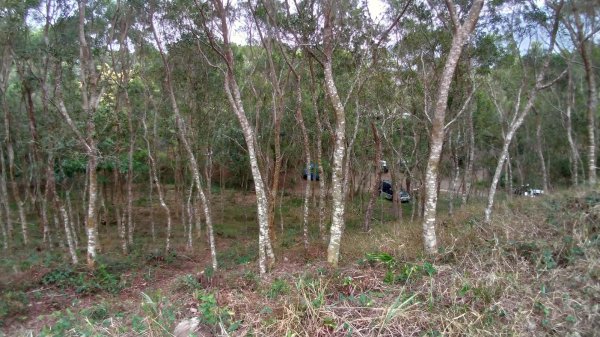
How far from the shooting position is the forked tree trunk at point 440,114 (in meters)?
6.58

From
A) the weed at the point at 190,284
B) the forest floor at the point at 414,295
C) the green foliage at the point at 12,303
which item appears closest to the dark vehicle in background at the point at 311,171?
the forest floor at the point at 414,295

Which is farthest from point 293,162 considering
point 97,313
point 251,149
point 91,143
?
point 97,313

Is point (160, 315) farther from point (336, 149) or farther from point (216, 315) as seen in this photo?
point (336, 149)

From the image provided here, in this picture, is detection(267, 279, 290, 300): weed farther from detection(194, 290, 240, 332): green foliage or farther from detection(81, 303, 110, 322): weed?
detection(81, 303, 110, 322): weed

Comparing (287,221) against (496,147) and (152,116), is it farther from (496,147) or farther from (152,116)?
(496,147)

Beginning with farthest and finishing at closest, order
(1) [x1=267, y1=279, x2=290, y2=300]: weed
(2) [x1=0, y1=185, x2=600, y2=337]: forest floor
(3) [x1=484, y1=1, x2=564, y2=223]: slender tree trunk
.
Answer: (3) [x1=484, y1=1, x2=564, y2=223]: slender tree trunk
(1) [x1=267, y1=279, x2=290, y2=300]: weed
(2) [x1=0, y1=185, x2=600, y2=337]: forest floor

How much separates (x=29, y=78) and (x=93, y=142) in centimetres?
360

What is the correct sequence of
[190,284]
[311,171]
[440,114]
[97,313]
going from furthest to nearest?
[311,171], [190,284], [440,114], [97,313]

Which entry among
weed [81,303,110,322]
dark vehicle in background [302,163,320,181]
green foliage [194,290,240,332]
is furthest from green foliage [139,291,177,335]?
dark vehicle in background [302,163,320,181]

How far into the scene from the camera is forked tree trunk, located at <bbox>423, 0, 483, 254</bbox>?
658 centimetres

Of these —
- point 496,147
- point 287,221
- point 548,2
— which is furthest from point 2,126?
point 496,147

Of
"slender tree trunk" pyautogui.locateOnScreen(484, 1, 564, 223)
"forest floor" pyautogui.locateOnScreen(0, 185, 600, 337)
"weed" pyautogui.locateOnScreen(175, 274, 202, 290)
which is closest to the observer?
"forest floor" pyautogui.locateOnScreen(0, 185, 600, 337)

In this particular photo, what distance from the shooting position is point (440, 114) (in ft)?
22.0

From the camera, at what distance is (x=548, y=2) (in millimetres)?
11203
